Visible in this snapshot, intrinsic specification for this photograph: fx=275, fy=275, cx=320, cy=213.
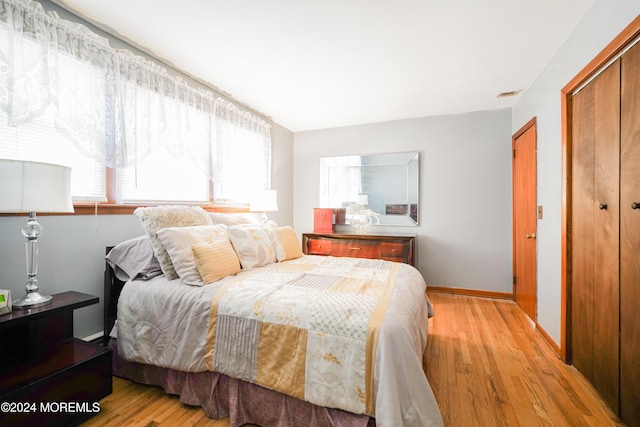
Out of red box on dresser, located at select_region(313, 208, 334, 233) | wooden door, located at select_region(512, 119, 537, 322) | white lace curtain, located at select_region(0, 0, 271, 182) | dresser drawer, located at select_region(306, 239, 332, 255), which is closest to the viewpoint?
white lace curtain, located at select_region(0, 0, 271, 182)

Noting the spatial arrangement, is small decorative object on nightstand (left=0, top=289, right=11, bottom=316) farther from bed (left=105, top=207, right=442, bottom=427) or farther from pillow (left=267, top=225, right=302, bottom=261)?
pillow (left=267, top=225, right=302, bottom=261)

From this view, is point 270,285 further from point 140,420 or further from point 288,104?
Result: point 288,104

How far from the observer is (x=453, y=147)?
378 centimetres

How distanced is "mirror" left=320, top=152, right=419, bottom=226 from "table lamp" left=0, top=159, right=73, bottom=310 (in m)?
3.31

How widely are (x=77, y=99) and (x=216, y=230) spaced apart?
126 centimetres

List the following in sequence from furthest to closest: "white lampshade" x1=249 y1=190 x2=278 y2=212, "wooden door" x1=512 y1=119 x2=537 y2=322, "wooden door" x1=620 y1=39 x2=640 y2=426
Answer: "white lampshade" x1=249 y1=190 x2=278 y2=212
"wooden door" x1=512 y1=119 x2=537 y2=322
"wooden door" x1=620 y1=39 x2=640 y2=426

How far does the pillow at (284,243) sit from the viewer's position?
2.54 metres

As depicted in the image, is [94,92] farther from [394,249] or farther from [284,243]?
[394,249]

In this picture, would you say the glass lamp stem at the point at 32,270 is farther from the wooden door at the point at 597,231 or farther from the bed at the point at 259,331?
the wooden door at the point at 597,231

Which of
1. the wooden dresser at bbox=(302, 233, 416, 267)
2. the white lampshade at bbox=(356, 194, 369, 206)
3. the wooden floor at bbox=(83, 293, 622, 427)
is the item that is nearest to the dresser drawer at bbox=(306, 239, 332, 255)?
the wooden dresser at bbox=(302, 233, 416, 267)

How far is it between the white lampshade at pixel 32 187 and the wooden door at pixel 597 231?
9.92 ft

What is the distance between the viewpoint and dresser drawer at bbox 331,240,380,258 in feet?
11.8

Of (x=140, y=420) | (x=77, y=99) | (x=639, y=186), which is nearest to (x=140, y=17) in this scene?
(x=77, y=99)

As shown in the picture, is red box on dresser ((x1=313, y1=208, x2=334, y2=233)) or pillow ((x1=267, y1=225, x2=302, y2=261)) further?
red box on dresser ((x1=313, y1=208, x2=334, y2=233))
